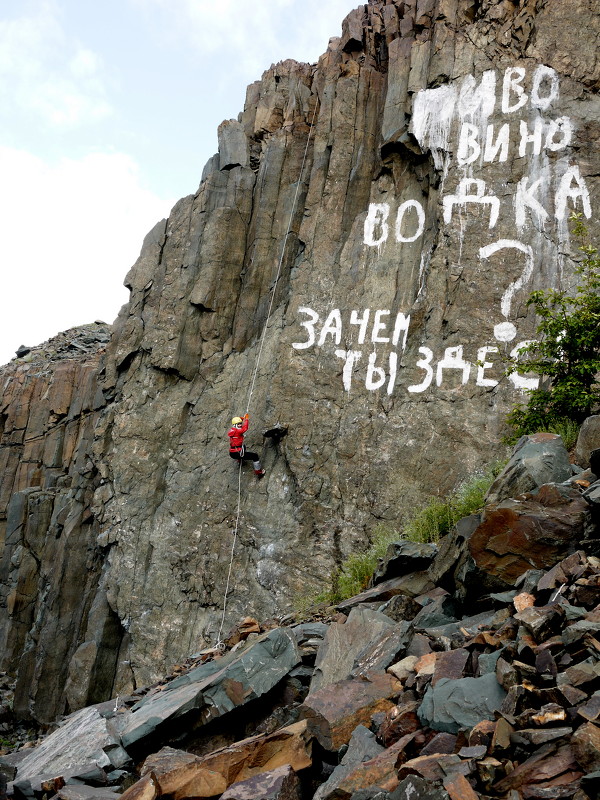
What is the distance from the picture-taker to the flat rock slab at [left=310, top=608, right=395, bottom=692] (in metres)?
7.31

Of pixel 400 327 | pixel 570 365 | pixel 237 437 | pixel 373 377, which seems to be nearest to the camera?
pixel 570 365

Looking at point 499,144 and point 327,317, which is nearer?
point 499,144

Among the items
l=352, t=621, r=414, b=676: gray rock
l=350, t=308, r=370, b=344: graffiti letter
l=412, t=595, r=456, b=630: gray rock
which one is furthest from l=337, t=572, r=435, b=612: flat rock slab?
l=350, t=308, r=370, b=344: graffiti letter

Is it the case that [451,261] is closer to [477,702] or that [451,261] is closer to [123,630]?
[123,630]

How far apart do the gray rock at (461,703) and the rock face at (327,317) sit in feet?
30.6

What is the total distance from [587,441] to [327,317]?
8.23m

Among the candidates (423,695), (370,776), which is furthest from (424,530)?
(370,776)

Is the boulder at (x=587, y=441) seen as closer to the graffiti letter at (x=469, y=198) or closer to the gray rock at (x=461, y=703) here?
the gray rock at (x=461, y=703)

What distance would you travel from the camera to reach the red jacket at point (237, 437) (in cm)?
1547

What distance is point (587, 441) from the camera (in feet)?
30.2

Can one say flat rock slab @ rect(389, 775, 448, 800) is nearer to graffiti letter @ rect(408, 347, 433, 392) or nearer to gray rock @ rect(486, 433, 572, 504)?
gray rock @ rect(486, 433, 572, 504)

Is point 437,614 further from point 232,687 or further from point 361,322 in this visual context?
point 361,322

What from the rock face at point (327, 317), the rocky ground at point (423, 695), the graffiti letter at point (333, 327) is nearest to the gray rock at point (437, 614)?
the rocky ground at point (423, 695)

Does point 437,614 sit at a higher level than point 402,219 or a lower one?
lower
